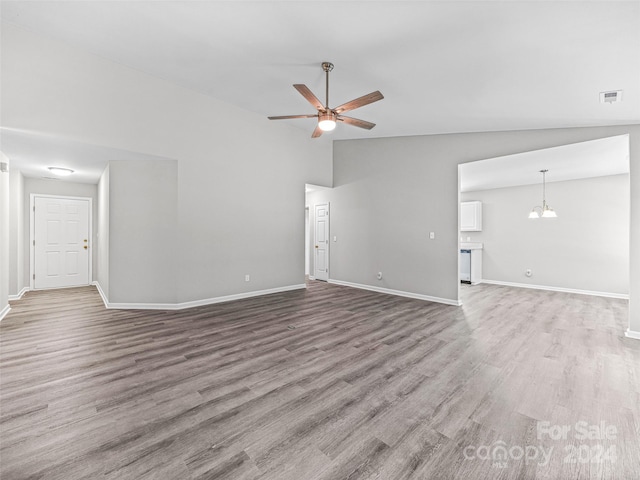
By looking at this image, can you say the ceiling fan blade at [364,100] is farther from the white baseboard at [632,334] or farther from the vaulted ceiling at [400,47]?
the white baseboard at [632,334]

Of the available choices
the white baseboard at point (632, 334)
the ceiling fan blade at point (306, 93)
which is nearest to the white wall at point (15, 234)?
the ceiling fan blade at point (306, 93)

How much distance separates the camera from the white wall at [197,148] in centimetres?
342

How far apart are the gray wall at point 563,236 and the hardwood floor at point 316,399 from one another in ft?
9.58

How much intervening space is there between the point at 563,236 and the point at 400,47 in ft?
21.4

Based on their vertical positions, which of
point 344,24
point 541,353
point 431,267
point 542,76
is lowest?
point 541,353

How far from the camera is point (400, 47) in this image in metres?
2.93

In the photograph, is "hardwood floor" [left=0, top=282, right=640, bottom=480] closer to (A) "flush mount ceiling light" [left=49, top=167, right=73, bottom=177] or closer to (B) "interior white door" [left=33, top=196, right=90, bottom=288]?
(A) "flush mount ceiling light" [left=49, top=167, right=73, bottom=177]

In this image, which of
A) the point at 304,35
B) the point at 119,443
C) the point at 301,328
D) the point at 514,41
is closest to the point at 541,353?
the point at 301,328

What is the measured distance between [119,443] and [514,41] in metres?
4.38

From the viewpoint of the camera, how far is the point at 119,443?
1.71m

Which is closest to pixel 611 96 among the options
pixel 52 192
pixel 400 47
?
pixel 400 47

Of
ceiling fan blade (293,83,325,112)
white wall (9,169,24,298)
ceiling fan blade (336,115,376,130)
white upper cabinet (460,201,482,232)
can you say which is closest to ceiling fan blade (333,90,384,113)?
ceiling fan blade (336,115,376,130)

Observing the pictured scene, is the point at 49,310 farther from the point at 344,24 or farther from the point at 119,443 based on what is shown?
the point at 344,24

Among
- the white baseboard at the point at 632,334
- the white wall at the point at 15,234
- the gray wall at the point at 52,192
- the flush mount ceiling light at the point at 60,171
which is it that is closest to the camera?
the white baseboard at the point at 632,334
